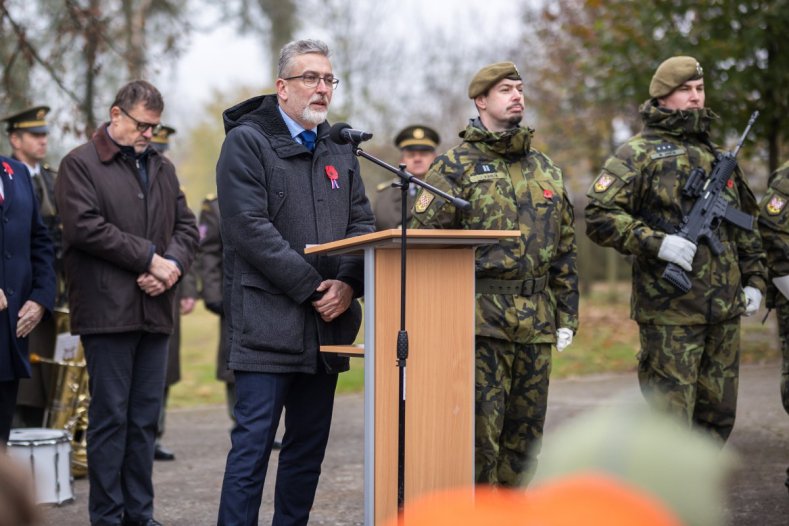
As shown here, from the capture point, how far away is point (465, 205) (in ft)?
13.8

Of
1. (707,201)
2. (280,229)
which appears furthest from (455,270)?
(707,201)

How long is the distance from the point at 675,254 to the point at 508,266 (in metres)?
0.98

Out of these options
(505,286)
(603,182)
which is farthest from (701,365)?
(505,286)

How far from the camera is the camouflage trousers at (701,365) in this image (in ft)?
18.2

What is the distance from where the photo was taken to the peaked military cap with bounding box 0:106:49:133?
7.38 metres

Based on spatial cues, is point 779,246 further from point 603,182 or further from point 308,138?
point 308,138

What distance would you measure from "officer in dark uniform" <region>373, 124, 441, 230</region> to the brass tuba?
2.61 m

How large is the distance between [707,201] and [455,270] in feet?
6.29

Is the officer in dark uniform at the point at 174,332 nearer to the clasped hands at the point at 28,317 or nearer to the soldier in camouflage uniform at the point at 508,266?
the clasped hands at the point at 28,317

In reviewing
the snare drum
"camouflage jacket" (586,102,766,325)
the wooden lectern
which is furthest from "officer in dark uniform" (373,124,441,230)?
the wooden lectern

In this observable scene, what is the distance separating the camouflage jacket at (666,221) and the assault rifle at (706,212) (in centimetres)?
6

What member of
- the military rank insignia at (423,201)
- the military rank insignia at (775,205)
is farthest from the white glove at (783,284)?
the military rank insignia at (423,201)

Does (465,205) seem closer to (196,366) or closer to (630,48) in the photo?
(630,48)

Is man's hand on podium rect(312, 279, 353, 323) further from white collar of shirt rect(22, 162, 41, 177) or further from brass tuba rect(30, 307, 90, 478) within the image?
white collar of shirt rect(22, 162, 41, 177)
